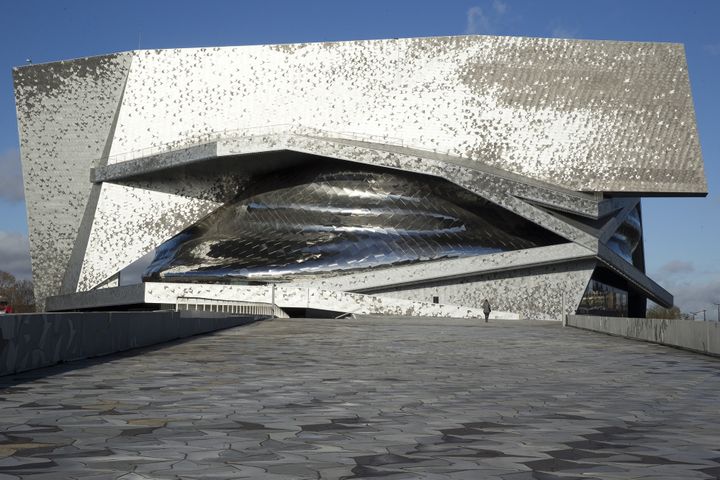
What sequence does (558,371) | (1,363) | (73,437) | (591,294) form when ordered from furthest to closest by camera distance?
1. (591,294)
2. (558,371)
3. (1,363)
4. (73,437)

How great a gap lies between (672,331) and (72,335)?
1050 centimetres

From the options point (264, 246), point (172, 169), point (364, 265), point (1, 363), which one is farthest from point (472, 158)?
point (1, 363)

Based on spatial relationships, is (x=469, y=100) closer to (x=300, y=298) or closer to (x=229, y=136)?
(x=229, y=136)

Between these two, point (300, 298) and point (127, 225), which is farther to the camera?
point (127, 225)

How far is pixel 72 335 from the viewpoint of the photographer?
435 inches

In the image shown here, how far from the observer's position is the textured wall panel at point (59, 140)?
43.8m

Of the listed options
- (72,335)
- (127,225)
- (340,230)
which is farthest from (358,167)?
(72,335)

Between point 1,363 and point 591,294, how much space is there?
4060cm

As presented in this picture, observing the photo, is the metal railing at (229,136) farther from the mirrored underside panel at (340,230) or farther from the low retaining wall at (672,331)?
the low retaining wall at (672,331)

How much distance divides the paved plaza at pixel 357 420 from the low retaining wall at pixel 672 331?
7.81 ft

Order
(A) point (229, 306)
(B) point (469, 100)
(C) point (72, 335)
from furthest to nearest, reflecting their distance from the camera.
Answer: (B) point (469, 100) < (A) point (229, 306) < (C) point (72, 335)

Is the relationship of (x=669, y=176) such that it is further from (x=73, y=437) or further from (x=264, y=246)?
(x=73, y=437)

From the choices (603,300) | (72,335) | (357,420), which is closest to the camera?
(357,420)

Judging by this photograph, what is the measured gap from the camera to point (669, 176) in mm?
40812
